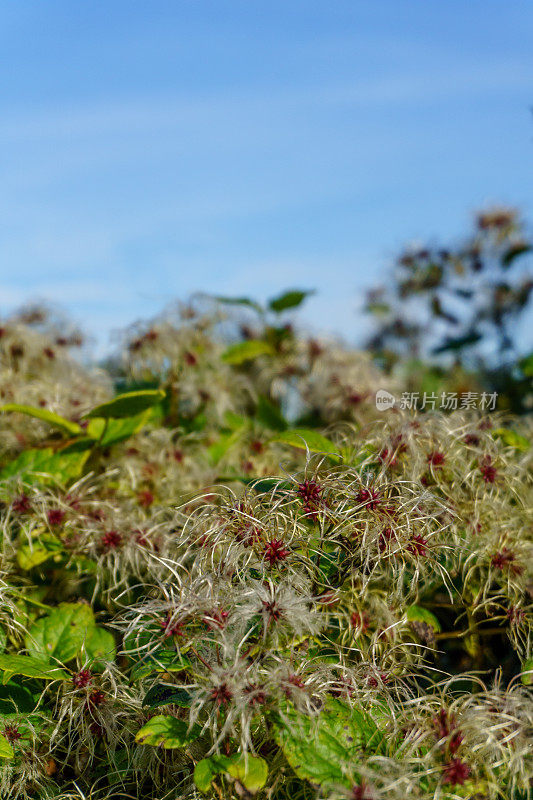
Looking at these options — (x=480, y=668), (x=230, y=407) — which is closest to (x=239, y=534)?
(x=480, y=668)

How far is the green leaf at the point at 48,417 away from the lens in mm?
2646

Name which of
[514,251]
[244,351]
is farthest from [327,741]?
[514,251]

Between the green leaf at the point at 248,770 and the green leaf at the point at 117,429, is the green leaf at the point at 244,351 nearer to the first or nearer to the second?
the green leaf at the point at 117,429

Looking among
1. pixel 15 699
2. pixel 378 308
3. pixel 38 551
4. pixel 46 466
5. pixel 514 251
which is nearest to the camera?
pixel 15 699

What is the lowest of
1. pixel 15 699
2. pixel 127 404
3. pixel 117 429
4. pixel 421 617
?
pixel 15 699

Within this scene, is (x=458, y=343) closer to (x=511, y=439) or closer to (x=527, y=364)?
(x=527, y=364)

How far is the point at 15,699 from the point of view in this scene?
1982 millimetres

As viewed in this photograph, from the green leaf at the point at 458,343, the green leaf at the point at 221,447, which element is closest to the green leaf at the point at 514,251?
the green leaf at the point at 458,343

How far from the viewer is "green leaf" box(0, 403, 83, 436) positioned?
2.65 meters

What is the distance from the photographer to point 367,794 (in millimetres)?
1333

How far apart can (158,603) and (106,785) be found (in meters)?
0.70

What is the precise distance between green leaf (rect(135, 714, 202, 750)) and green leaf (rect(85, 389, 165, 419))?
3.90 ft

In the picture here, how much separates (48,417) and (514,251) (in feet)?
9.46

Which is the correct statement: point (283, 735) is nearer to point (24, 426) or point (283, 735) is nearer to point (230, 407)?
point (24, 426)
